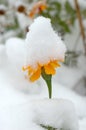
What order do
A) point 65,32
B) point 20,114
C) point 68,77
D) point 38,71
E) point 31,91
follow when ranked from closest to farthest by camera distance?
point 38,71 < point 20,114 < point 31,91 < point 68,77 < point 65,32

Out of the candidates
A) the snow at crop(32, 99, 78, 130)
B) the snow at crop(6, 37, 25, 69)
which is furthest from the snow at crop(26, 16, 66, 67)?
the snow at crop(6, 37, 25, 69)

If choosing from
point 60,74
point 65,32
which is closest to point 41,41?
point 60,74

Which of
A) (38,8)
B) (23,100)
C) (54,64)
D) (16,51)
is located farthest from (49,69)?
(38,8)

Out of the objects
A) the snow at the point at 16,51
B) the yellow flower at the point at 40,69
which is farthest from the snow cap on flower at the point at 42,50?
the snow at the point at 16,51

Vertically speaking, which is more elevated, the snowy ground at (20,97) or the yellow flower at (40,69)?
the yellow flower at (40,69)

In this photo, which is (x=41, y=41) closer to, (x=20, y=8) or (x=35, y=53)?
(x=35, y=53)

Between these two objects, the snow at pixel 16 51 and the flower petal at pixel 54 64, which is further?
the snow at pixel 16 51

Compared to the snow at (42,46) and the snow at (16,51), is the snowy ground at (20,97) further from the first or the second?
the snow at (42,46)

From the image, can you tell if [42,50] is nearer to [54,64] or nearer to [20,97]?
[54,64]
